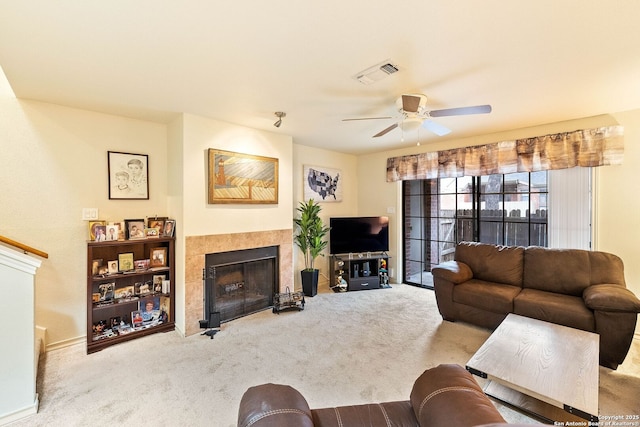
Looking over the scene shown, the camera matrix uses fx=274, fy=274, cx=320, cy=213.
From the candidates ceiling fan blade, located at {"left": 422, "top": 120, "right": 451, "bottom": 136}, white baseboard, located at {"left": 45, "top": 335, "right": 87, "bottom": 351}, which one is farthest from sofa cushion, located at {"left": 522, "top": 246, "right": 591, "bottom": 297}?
white baseboard, located at {"left": 45, "top": 335, "right": 87, "bottom": 351}

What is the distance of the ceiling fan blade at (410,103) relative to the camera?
2.29 metres

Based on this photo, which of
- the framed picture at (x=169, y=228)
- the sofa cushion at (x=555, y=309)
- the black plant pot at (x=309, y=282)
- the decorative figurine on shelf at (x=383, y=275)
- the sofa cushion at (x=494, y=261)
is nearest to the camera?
the sofa cushion at (x=555, y=309)

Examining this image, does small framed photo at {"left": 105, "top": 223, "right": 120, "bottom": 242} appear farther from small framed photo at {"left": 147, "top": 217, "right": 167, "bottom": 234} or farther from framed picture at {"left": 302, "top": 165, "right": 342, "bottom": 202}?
framed picture at {"left": 302, "top": 165, "right": 342, "bottom": 202}

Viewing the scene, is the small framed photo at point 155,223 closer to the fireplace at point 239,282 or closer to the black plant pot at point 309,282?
the fireplace at point 239,282

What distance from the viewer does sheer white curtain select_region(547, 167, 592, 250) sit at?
325cm

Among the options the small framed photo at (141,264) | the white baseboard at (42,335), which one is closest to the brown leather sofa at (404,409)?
the small framed photo at (141,264)

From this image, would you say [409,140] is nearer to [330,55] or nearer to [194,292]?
[330,55]

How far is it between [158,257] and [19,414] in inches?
61.8

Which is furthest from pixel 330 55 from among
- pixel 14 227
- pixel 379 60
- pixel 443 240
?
pixel 443 240

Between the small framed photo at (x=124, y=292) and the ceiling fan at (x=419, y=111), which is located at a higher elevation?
the ceiling fan at (x=419, y=111)

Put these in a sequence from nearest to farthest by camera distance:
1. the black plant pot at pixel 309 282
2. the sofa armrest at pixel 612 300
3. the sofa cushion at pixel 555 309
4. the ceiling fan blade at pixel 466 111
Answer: the ceiling fan blade at pixel 466 111 → the sofa armrest at pixel 612 300 → the sofa cushion at pixel 555 309 → the black plant pot at pixel 309 282

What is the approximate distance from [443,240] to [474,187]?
99cm

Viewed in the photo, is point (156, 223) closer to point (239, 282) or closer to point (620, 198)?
point (239, 282)

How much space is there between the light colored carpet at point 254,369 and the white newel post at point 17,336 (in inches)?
5.5
